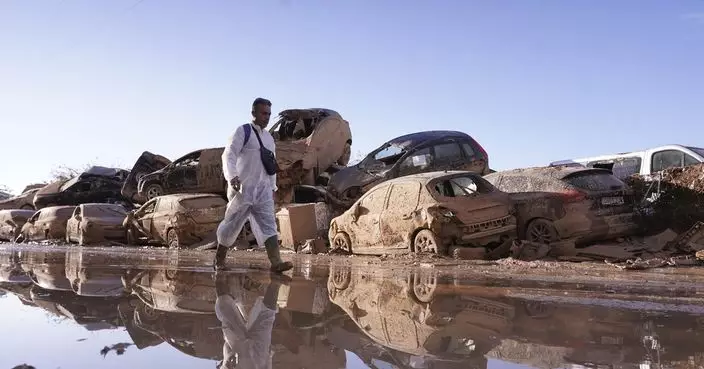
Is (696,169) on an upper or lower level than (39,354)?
upper

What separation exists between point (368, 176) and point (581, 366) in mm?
11959

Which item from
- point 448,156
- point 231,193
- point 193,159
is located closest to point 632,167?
point 448,156

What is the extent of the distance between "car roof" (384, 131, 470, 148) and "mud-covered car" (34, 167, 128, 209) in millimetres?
13462

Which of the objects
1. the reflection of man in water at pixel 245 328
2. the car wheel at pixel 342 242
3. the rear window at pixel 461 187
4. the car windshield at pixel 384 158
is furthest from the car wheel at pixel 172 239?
the reflection of man in water at pixel 245 328

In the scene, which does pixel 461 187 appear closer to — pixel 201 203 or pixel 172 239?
pixel 201 203

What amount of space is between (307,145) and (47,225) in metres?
8.44

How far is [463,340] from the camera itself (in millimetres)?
3527

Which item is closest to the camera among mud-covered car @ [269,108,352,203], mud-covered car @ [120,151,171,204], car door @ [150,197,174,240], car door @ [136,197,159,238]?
car door @ [150,197,174,240]

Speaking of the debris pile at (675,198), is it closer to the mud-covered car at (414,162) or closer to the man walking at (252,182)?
the mud-covered car at (414,162)

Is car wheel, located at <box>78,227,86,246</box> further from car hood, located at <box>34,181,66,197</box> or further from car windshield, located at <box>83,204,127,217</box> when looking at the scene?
car hood, located at <box>34,181,66,197</box>

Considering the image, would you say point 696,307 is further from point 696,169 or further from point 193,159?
point 193,159

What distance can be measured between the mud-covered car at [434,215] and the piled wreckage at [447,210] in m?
0.02

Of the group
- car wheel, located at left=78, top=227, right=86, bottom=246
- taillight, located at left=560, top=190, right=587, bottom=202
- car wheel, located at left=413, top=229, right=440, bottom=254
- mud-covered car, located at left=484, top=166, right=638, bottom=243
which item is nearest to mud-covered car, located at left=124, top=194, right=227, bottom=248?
car wheel, located at left=78, top=227, right=86, bottom=246

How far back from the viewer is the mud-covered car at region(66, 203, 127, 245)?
17031mm
